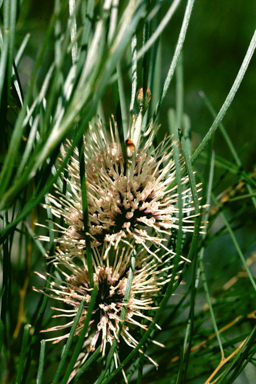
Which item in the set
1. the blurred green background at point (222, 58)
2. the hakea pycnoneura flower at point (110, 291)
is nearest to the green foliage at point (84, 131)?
the hakea pycnoneura flower at point (110, 291)

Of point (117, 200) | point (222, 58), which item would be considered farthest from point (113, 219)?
point (222, 58)

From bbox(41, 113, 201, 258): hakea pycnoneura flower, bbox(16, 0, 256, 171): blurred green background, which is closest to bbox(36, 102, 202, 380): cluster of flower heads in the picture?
bbox(41, 113, 201, 258): hakea pycnoneura flower

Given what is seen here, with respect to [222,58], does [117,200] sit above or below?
below

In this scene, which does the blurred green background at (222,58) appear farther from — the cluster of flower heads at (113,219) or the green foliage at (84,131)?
the cluster of flower heads at (113,219)

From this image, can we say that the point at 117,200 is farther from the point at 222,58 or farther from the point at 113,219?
the point at 222,58

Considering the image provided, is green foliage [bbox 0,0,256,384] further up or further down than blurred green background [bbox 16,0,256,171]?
Answer: further down

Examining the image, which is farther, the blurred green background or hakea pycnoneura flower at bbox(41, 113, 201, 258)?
the blurred green background

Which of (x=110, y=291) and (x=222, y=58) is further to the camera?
(x=222, y=58)

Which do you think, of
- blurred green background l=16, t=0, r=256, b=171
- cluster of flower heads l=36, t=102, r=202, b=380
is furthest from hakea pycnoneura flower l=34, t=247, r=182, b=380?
blurred green background l=16, t=0, r=256, b=171

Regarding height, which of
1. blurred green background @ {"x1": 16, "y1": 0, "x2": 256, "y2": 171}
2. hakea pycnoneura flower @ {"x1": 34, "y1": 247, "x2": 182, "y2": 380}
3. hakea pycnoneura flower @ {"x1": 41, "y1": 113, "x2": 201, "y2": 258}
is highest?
blurred green background @ {"x1": 16, "y1": 0, "x2": 256, "y2": 171}

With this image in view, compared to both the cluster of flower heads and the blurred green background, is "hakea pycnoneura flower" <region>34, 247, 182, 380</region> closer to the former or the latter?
the cluster of flower heads

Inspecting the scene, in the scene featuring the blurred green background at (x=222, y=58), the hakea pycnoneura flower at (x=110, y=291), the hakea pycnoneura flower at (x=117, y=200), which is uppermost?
the blurred green background at (x=222, y=58)
